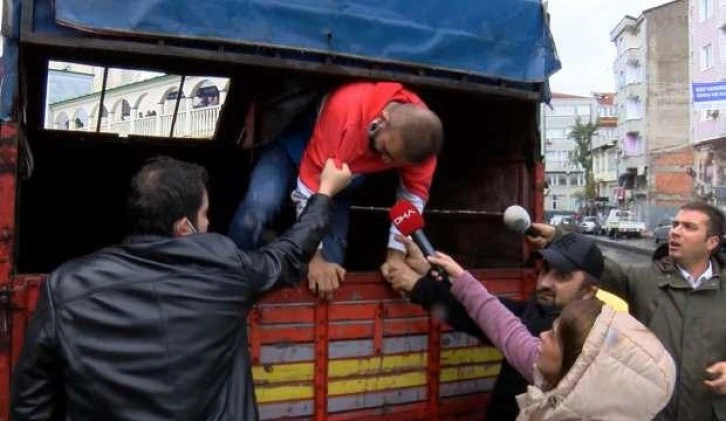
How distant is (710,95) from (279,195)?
13419 mm

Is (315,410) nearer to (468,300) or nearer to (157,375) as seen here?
(468,300)

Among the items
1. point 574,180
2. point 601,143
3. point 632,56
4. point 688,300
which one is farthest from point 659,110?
point 688,300

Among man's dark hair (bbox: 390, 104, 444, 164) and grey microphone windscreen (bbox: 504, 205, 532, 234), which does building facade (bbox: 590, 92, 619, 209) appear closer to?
grey microphone windscreen (bbox: 504, 205, 532, 234)

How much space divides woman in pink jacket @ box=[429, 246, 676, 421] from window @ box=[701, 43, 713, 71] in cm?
4001

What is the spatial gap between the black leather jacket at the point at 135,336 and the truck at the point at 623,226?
42.3 m

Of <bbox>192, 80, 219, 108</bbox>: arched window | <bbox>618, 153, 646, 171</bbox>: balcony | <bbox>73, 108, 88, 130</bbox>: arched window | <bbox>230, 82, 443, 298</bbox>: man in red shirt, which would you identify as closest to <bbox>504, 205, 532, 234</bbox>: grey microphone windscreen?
<bbox>230, 82, 443, 298</bbox>: man in red shirt

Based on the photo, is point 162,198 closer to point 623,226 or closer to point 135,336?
point 135,336

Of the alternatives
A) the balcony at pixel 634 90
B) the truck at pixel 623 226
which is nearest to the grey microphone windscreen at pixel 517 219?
the truck at pixel 623 226

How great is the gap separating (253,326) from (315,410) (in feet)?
1.58

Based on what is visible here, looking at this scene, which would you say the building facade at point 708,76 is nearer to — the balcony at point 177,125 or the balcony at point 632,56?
the balcony at point 632,56

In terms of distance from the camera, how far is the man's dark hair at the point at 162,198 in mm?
2166

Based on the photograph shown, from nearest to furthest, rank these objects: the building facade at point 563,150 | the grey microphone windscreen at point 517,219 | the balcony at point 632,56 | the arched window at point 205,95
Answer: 1. the grey microphone windscreen at point 517,219
2. the arched window at point 205,95
3. the balcony at point 632,56
4. the building facade at point 563,150

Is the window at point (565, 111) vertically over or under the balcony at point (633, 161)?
over

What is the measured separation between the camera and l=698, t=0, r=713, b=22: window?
3806 cm
